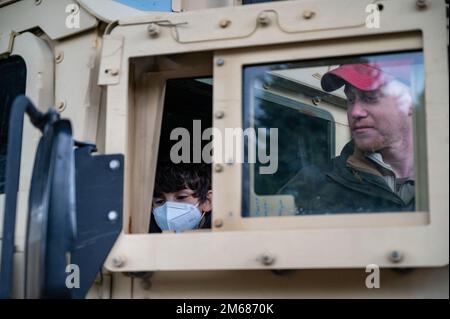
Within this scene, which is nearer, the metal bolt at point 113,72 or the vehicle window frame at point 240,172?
the vehicle window frame at point 240,172

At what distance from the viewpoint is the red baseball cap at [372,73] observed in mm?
2152

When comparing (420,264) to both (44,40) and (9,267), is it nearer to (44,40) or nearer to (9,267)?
(9,267)

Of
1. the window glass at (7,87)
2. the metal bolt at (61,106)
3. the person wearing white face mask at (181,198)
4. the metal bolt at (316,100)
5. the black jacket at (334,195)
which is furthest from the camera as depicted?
the person wearing white face mask at (181,198)

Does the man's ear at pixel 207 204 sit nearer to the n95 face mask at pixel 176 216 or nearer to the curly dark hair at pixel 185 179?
the curly dark hair at pixel 185 179

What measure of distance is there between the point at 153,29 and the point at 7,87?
2.16ft

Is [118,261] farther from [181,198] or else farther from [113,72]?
[181,198]

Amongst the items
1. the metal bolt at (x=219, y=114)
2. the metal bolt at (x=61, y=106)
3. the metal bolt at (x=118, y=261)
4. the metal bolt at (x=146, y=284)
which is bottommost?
the metal bolt at (x=146, y=284)

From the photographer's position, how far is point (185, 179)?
3518mm

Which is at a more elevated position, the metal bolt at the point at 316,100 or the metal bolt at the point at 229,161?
the metal bolt at the point at 316,100

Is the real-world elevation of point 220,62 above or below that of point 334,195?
above

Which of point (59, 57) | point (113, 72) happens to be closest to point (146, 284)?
point (113, 72)

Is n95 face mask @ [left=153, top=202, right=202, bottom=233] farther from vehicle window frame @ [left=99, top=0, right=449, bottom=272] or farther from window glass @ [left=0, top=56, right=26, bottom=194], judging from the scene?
vehicle window frame @ [left=99, top=0, right=449, bottom=272]

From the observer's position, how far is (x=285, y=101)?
243 cm

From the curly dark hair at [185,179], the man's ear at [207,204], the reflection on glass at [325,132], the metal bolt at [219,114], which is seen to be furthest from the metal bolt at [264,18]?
the man's ear at [207,204]
